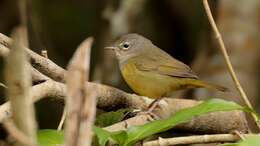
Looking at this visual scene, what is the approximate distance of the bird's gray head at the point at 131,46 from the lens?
545 centimetres

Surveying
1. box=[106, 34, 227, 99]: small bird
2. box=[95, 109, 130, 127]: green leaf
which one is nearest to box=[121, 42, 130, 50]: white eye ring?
box=[106, 34, 227, 99]: small bird

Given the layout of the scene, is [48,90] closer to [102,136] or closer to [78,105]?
[102,136]

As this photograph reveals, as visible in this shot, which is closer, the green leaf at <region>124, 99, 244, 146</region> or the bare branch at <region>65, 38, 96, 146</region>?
the bare branch at <region>65, 38, 96, 146</region>

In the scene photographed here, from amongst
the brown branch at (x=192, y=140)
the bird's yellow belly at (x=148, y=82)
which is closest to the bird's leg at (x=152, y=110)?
the brown branch at (x=192, y=140)

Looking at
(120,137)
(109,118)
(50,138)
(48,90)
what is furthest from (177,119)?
(109,118)

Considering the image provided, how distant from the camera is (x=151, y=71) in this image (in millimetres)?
5121

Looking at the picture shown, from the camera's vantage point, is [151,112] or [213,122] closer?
[151,112]

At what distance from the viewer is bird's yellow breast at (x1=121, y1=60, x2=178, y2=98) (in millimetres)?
4805

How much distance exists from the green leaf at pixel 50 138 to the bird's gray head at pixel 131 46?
3302 millimetres

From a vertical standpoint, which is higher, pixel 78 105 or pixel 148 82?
pixel 148 82

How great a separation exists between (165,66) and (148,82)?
23 centimetres

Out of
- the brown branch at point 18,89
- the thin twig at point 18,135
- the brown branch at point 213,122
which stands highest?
the brown branch at point 213,122

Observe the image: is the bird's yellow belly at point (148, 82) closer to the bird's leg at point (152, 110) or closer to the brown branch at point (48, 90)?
the bird's leg at point (152, 110)

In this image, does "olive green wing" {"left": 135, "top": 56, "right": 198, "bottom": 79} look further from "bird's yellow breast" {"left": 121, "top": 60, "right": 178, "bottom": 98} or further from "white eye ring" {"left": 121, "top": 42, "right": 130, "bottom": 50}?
"white eye ring" {"left": 121, "top": 42, "right": 130, "bottom": 50}
